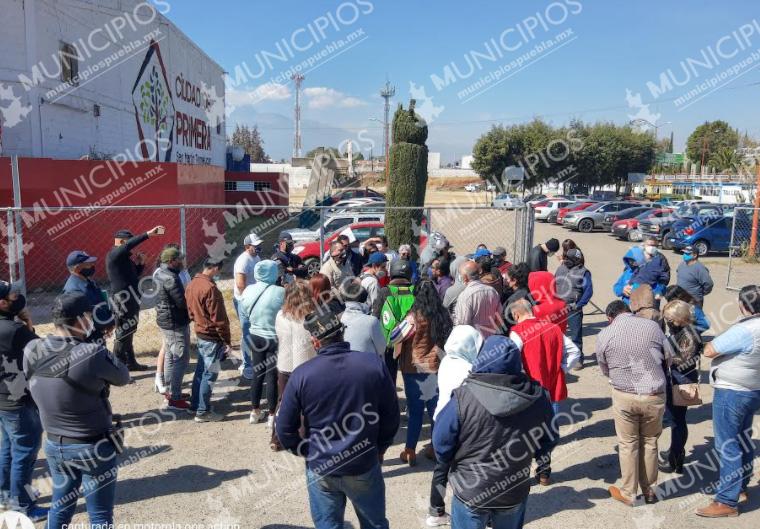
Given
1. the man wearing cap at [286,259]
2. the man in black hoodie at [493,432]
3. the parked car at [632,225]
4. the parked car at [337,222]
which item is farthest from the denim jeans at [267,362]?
the parked car at [632,225]

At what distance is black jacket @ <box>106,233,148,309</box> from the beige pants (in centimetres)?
555

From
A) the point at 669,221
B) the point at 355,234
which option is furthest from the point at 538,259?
the point at 669,221

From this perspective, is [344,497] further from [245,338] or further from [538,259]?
[538,259]

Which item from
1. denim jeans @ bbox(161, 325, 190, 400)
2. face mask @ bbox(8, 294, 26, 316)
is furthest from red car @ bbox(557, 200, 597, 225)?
face mask @ bbox(8, 294, 26, 316)

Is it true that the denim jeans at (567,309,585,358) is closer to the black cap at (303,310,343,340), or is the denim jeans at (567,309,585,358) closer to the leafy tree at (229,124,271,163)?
the black cap at (303,310,343,340)

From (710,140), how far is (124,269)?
266 feet

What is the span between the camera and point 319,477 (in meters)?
3.06

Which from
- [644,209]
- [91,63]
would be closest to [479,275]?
[91,63]

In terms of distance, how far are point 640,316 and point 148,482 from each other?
430 cm

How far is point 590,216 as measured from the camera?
87.9ft

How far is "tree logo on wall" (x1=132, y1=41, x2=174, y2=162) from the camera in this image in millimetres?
17969

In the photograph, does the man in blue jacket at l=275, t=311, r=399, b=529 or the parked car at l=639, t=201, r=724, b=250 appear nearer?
the man in blue jacket at l=275, t=311, r=399, b=529

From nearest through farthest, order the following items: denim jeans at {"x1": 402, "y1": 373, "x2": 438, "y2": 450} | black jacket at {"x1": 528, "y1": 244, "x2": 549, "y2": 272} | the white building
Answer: denim jeans at {"x1": 402, "y1": 373, "x2": 438, "y2": 450}, black jacket at {"x1": 528, "y1": 244, "x2": 549, "y2": 272}, the white building

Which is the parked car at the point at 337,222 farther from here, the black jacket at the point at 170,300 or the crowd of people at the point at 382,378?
the black jacket at the point at 170,300
